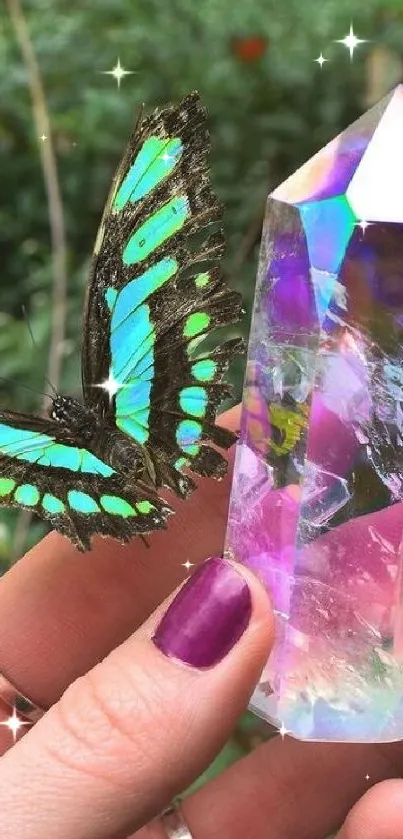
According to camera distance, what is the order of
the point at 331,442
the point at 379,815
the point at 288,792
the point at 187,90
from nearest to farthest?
1. the point at 331,442
2. the point at 379,815
3. the point at 288,792
4. the point at 187,90

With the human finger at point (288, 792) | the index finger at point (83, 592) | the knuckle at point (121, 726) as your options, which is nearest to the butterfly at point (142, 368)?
the knuckle at point (121, 726)

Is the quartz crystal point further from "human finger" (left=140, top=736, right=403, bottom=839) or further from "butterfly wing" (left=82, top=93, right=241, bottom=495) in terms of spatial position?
"human finger" (left=140, top=736, right=403, bottom=839)

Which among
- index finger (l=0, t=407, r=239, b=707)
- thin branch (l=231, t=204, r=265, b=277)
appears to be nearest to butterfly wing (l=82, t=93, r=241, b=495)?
index finger (l=0, t=407, r=239, b=707)

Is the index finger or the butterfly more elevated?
the butterfly

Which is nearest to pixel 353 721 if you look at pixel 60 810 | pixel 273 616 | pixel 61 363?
pixel 273 616

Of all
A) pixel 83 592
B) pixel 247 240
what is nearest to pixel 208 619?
pixel 83 592

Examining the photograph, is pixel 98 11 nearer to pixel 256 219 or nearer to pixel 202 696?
pixel 256 219

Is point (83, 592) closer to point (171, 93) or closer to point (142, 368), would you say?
point (142, 368)
